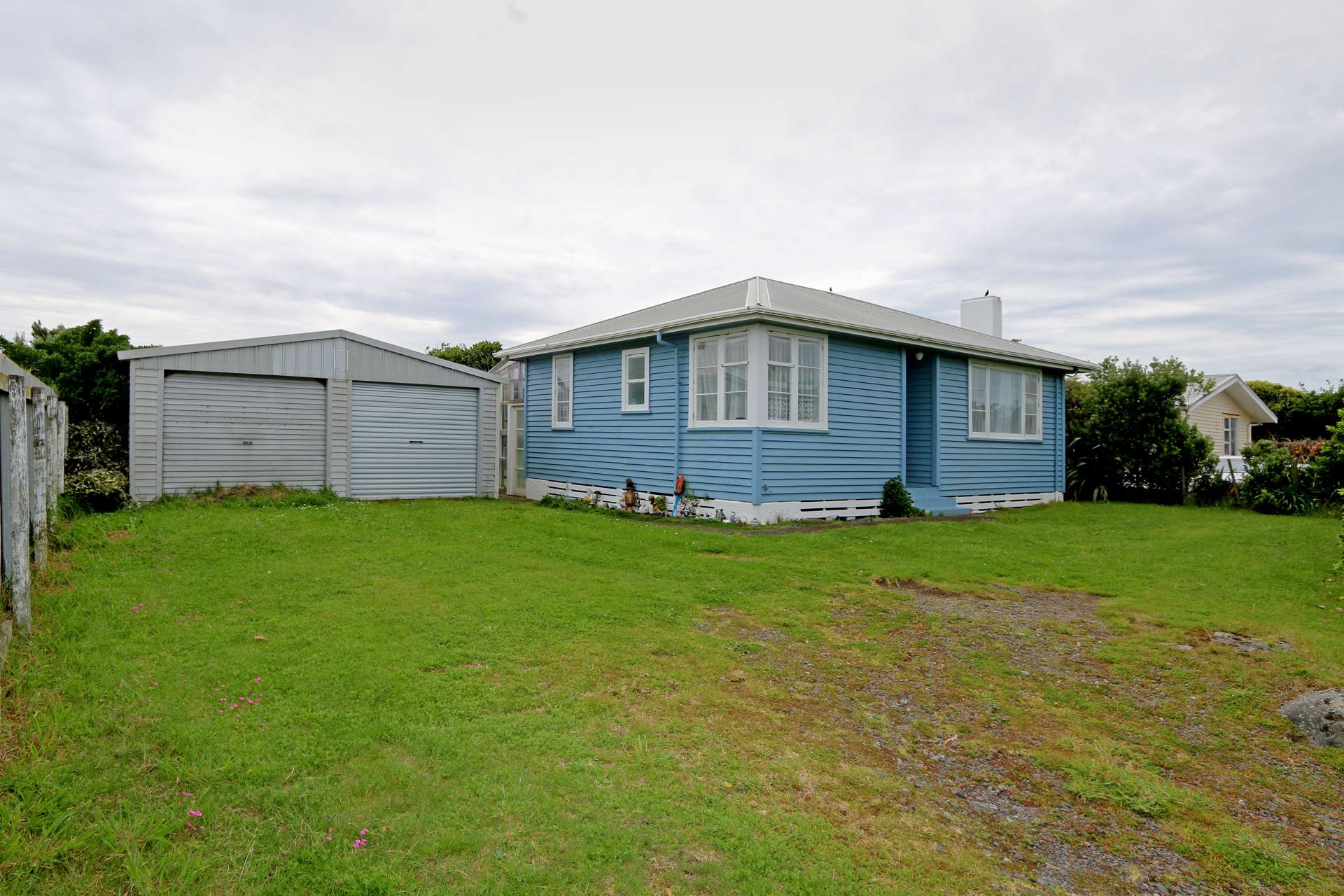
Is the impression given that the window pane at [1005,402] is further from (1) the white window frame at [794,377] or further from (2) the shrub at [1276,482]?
(1) the white window frame at [794,377]

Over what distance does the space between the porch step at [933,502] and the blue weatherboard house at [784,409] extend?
32 mm

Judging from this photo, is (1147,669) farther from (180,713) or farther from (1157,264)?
(1157,264)

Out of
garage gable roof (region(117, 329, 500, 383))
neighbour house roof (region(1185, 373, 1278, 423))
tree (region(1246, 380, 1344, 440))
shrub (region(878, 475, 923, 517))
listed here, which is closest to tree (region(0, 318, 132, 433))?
garage gable roof (region(117, 329, 500, 383))

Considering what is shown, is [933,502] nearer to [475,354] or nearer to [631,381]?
[631,381]

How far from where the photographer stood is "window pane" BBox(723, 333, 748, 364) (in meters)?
11.9

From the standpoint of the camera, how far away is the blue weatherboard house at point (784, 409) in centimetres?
1201

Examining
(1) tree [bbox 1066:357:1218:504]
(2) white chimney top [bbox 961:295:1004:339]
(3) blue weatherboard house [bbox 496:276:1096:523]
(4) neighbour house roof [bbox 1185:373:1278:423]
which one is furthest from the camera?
(4) neighbour house roof [bbox 1185:373:1278:423]

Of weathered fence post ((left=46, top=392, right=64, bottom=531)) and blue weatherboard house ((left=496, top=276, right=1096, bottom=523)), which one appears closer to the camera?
weathered fence post ((left=46, top=392, right=64, bottom=531))

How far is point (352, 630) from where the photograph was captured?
198 inches

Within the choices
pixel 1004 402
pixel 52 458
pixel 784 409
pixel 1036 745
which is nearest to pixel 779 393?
pixel 784 409

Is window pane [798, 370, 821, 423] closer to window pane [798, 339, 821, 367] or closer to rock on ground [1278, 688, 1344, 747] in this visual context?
window pane [798, 339, 821, 367]

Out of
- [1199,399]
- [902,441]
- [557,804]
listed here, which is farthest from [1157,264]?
[557,804]

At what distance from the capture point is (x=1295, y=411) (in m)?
30.3

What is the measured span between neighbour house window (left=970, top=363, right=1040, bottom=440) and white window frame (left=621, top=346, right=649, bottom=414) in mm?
7071
